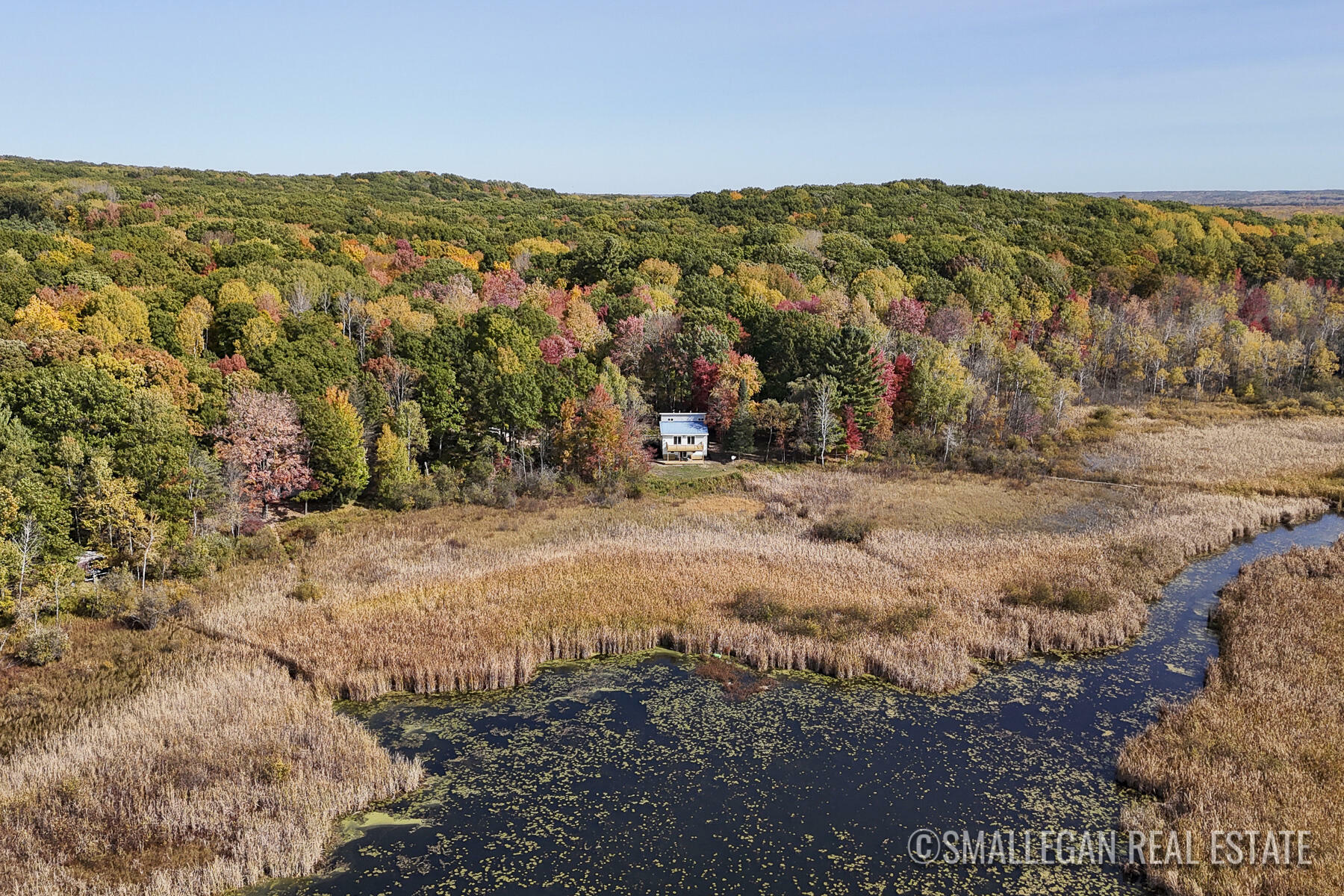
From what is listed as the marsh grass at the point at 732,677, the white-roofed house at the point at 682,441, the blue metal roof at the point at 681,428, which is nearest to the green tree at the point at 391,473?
the white-roofed house at the point at 682,441

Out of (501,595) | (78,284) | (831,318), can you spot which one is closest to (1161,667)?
(501,595)

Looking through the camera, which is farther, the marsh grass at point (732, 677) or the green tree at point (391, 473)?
the green tree at point (391, 473)

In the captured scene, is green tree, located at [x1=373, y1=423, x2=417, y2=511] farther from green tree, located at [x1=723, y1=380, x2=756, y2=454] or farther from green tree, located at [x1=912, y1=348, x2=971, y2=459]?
green tree, located at [x1=912, y1=348, x2=971, y2=459]

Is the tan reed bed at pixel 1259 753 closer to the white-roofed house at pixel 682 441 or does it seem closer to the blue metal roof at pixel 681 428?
the white-roofed house at pixel 682 441

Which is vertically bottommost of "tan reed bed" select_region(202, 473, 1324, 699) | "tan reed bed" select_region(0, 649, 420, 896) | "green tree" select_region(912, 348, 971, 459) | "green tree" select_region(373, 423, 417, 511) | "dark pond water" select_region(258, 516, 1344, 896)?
"dark pond water" select_region(258, 516, 1344, 896)

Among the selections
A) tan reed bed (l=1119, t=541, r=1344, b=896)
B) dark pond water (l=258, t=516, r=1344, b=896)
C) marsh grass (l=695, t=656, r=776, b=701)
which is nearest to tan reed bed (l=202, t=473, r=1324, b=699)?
marsh grass (l=695, t=656, r=776, b=701)

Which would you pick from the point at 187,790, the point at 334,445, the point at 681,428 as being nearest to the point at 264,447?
the point at 334,445
